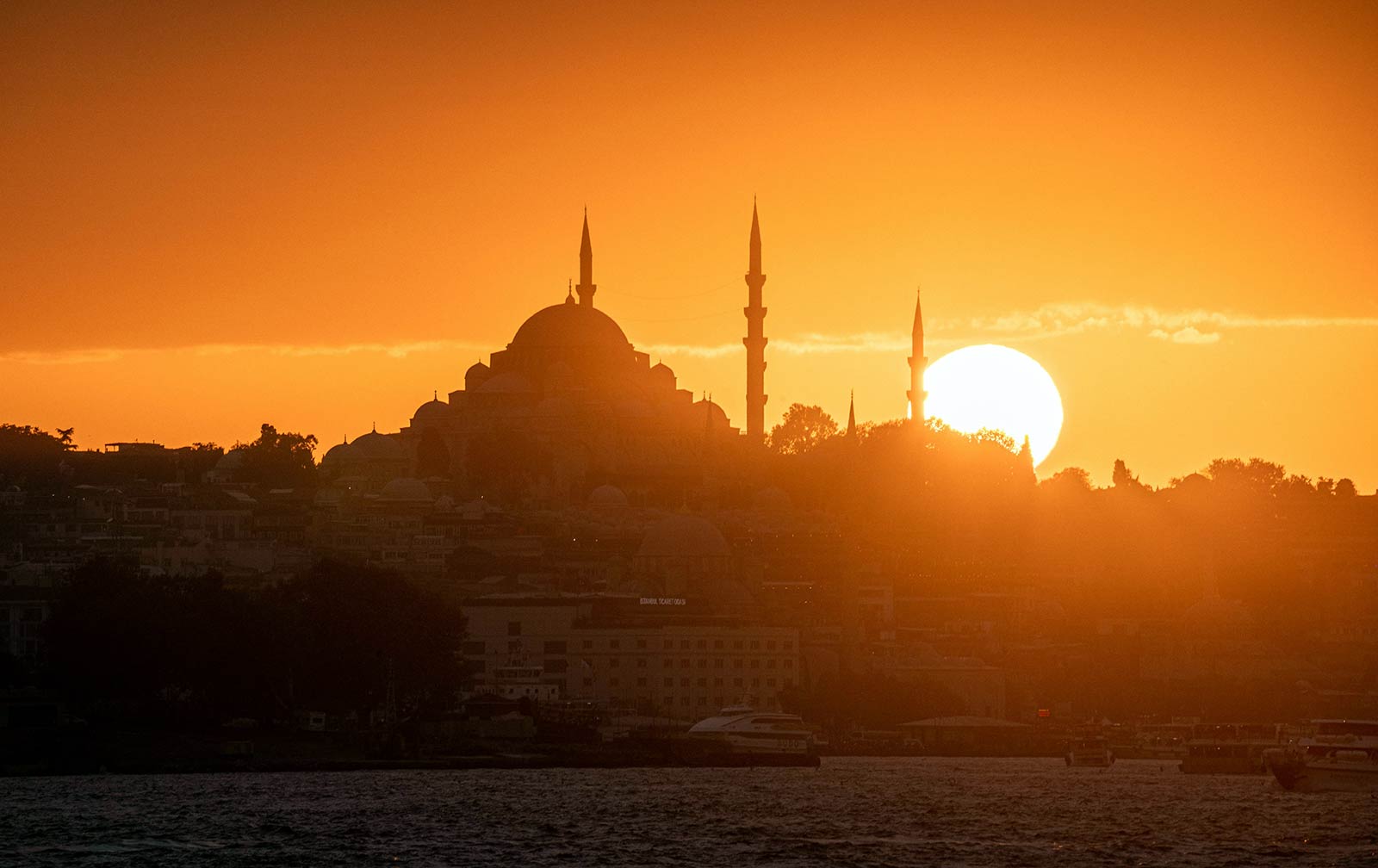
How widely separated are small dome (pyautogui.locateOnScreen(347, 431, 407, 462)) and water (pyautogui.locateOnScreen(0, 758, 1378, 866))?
72.6m

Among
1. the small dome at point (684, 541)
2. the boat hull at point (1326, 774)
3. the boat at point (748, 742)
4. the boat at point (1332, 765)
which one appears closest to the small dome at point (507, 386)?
the small dome at point (684, 541)

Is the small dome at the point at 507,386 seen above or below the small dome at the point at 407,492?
above

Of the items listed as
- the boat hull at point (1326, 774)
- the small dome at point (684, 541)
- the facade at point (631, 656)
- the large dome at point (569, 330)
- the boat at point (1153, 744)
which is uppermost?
the large dome at point (569, 330)

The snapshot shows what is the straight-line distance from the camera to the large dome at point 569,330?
159375 millimetres

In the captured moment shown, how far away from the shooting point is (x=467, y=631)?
10800cm

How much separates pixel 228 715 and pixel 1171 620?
5559 cm

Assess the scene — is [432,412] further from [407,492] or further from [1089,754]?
[1089,754]

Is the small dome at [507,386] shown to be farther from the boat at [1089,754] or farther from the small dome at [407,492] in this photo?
the boat at [1089,754]

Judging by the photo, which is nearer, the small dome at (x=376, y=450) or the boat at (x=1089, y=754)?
the boat at (x=1089, y=754)

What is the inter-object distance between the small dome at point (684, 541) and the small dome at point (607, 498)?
11446 millimetres

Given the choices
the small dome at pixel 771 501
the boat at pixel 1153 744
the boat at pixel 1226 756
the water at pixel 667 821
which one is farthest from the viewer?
the small dome at pixel 771 501

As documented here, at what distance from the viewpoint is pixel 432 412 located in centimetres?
15688

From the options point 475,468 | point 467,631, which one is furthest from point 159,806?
point 475,468

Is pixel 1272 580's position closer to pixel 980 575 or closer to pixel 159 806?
pixel 980 575
